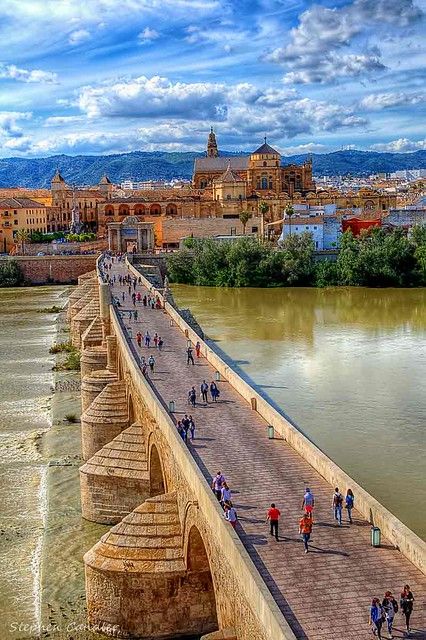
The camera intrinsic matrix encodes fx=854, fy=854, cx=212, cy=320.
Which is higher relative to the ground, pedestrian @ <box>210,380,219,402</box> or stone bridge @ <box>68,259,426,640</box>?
pedestrian @ <box>210,380,219,402</box>

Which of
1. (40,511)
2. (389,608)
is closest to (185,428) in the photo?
(40,511)

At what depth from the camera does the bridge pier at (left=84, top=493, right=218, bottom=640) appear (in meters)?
11.8

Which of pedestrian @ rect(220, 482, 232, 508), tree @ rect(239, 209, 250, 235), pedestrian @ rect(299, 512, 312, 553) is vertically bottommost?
pedestrian @ rect(299, 512, 312, 553)

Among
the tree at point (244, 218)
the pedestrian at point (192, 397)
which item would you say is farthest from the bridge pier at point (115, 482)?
the tree at point (244, 218)

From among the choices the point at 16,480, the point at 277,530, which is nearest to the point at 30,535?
the point at 16,480

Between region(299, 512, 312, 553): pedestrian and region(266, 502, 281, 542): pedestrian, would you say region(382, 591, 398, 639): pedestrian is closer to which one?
region(299, 512, 312, 553): pedestrian

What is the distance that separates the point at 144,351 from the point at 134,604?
11.3 metres

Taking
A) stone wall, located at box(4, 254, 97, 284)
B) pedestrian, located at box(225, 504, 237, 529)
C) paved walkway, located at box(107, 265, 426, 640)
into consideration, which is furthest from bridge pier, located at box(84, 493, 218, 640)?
stone wall, located at box(4, 254, 97, 284)

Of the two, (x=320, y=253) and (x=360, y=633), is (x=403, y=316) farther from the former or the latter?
(x=360, y=633)

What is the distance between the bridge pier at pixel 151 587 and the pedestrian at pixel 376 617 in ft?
12.8

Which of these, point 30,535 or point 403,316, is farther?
point 403,316

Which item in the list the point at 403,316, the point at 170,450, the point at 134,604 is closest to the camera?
the point at 134,604

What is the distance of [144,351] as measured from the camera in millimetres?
→ 22766

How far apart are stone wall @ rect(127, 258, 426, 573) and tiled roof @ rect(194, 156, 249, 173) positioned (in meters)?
78.6
